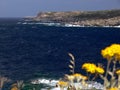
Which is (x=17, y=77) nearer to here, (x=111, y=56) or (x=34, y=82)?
(x=34, y=82)

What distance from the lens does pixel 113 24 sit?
16538cm

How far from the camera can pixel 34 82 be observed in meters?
31.9

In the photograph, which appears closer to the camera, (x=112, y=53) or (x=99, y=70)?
(x=112, y=53)

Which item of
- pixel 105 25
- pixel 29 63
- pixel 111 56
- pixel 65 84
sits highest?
pixel 111 56

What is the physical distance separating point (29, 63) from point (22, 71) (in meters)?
8.16

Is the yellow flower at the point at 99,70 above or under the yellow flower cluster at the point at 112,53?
under

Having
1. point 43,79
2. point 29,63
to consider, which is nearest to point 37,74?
point 43,79

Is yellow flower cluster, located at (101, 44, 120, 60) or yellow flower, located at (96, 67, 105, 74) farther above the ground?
yellow flower cluster, located at (101, 44, 120, 60)

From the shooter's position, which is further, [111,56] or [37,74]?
[37,74]

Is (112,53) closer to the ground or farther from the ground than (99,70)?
farther from the ground

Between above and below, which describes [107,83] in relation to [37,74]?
above

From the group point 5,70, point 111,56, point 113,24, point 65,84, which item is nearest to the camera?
point 111,56

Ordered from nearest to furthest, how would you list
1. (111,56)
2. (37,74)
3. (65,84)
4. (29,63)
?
(111,56)
(65,84)
(37,74)
(29,63)

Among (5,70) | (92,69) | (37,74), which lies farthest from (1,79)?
(5,70)
